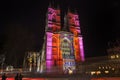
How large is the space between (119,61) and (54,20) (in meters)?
41.9

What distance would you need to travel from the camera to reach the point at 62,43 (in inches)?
3130

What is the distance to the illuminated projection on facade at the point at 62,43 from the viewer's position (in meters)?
72.0

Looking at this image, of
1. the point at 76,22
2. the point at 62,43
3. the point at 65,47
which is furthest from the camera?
the point at 76,22

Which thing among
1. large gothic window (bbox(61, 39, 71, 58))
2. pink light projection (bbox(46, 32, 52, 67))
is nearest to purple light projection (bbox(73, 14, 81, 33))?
large gothic window (bbox(61, 39, 71, 58))

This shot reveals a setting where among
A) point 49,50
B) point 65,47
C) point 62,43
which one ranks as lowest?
point 49,50

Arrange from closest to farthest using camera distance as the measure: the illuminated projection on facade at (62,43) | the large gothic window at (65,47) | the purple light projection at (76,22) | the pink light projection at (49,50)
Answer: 1. the pink light projection at (49,50)
2. the illuminated projection on facade at (62,43)
3. the large gothic window at (65,47)
4. the purple light projection at (76,22)

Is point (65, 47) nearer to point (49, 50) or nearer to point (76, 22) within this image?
point (49, 50)

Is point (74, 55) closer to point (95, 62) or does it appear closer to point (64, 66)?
point (64, 66)

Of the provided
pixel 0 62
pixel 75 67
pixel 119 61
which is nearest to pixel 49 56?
pixel 75 67

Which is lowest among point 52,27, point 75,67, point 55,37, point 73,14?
point 75,67

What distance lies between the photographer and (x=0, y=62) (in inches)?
Result: 3063

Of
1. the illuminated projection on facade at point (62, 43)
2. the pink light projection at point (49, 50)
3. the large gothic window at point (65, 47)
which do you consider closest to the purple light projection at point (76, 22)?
the illuminated projection on facade at point (62, 43)

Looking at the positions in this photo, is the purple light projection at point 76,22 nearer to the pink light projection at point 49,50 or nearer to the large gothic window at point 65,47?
the large gothic window at point 65,47

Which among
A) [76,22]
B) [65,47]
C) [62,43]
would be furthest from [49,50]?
[76,22]
